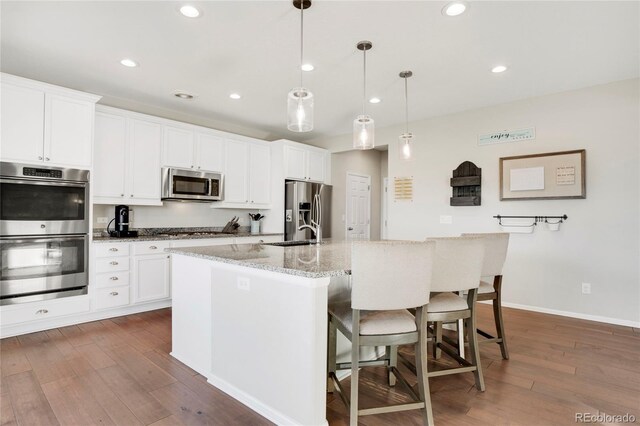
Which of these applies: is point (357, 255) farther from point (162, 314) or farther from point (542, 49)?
point (162, 314)

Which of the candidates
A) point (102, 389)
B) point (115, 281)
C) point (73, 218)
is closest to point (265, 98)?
point (73, 218)

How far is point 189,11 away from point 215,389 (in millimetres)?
2595

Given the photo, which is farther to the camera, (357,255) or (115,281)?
(115,281)

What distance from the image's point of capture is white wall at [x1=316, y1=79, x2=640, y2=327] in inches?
136

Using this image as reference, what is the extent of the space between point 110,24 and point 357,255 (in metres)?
2.60

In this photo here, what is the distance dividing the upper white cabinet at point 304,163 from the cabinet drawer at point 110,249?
8.44 feet

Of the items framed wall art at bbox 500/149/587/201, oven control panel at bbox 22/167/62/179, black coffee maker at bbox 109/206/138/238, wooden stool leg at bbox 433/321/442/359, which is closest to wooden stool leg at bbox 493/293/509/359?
wooden stool leg at bbox 433/321/442/359

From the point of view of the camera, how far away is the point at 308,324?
1645 millimetres

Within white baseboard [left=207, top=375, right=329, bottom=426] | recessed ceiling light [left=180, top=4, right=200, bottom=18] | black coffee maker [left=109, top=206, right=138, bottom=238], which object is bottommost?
white baseboard [left=207, top=375, right=329, bottom=426]

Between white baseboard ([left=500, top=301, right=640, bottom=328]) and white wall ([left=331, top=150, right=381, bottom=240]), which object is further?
white wall ([left=331, top=150, right=381, bottom=240])

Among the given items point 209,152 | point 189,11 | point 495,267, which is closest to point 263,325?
point 495,267

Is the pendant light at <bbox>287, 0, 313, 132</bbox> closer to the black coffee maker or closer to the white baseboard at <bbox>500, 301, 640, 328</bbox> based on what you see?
the black coffee maker

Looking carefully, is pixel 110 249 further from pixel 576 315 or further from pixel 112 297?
pixel 576 315

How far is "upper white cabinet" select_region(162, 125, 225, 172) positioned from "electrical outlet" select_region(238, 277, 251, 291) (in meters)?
2.87
